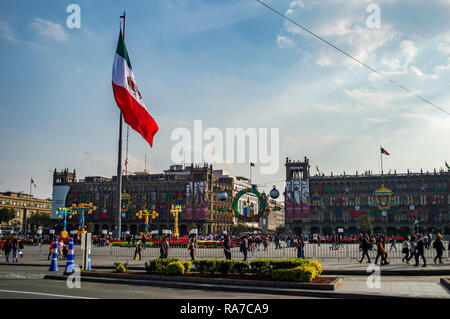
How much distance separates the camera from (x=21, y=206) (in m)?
113

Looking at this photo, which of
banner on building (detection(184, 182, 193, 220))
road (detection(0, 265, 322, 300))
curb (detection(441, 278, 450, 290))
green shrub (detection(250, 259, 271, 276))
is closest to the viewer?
road (detection(0, 265, 322, 300))

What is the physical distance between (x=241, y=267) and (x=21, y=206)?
115691 mm

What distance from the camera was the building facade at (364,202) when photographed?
84438 mm

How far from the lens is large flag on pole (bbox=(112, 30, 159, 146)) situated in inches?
740

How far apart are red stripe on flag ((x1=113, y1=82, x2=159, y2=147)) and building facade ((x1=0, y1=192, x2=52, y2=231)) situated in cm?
9732

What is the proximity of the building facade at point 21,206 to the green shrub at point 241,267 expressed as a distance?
10259cm

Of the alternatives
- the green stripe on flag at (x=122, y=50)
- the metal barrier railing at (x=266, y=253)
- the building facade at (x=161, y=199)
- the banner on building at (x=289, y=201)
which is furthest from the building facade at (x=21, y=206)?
the green stripe on flag at (x=122, y=50)

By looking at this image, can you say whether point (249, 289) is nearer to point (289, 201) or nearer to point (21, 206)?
point (289, 201)

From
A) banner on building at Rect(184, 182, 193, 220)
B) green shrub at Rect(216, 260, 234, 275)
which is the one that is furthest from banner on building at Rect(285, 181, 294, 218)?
green shrub at Rect(216, 260, 234, 275)

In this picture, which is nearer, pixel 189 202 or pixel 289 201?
pixel 289 201

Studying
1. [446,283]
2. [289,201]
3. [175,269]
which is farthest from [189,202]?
[446,283]

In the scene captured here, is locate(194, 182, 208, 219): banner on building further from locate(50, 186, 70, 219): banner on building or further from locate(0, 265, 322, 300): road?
locate(0, 265, 322, 300): road
